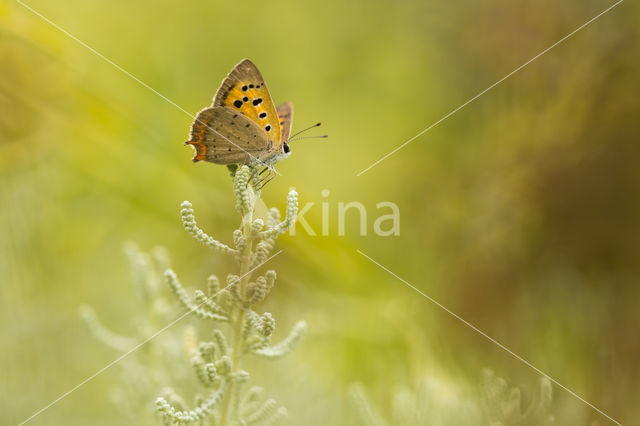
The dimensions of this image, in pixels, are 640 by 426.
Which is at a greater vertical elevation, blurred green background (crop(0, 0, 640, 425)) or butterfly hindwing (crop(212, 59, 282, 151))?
butterfly hindwing (crop(212, 59, 282, 151))

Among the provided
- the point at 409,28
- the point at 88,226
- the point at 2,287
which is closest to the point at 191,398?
the point at 2,287

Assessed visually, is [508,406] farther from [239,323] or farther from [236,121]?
[236,121]

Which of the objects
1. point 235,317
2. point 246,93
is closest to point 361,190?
point 246,93

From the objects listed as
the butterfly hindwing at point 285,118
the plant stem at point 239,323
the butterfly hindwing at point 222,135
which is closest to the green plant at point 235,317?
the plant stem at point 239,323

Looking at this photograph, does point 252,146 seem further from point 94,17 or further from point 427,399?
point 94,17

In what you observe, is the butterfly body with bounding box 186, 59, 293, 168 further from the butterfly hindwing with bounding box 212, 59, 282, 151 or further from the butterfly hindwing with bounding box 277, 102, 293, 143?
the butterfly hindwing with bounding box 277, 102, 293, 143
